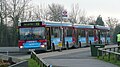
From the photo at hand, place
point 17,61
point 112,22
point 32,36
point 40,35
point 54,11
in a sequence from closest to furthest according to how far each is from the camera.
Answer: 1. point 17,61
2. point 40,35
3. point 32,36
4. point 54,11
5. point 112,22

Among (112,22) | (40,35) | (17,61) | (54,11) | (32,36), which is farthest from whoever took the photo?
(112,22)

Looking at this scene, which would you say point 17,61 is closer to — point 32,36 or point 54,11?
point 32,36

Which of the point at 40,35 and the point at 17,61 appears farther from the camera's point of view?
the point at 40,35

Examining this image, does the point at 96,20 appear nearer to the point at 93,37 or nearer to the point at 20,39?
the point at 93,37

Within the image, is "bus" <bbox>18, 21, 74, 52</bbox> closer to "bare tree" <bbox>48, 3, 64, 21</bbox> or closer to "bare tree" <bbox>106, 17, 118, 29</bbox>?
"bare tree" <bbox>48, 3, 64, 21</bbox>

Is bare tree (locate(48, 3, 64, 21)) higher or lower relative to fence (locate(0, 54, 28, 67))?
higher

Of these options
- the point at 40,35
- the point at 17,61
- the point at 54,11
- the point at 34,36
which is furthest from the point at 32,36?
the point at 54,11

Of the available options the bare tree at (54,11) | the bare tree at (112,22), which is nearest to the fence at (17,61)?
the bare tree at (54,11)

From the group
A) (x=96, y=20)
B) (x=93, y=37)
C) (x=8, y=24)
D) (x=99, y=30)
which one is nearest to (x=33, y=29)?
(x=93, y=37)

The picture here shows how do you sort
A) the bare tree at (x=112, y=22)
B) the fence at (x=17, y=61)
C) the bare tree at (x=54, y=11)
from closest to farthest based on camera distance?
the fence at (x=17, y=61) → the bare tree at (x=54, y=11) → the bare tree at (x=112, y=22)

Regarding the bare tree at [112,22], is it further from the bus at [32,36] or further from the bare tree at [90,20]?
the bus at [32,36]

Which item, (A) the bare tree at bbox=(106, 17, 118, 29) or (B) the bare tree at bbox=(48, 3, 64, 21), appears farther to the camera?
(A) the bare tree at bbox=(106, 17, 118, 29)

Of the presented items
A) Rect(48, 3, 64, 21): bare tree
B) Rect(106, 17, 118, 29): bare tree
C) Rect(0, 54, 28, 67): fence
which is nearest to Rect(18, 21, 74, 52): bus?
Rect(0, 54, 28, 67): fence

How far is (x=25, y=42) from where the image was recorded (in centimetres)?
3588
